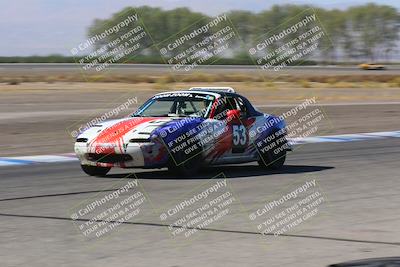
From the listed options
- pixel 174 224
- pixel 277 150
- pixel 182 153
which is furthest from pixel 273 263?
pixel 277 150

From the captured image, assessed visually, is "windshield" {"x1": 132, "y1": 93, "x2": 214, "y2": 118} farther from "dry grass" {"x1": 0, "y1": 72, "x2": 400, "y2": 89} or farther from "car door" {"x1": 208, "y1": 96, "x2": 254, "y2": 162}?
"dry grass" {"x1": 0, "y1": 72, "x2": 400, "y2": 89}

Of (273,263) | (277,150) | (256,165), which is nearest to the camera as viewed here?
(273,263)

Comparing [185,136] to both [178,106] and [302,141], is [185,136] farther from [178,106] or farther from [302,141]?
[302,141]

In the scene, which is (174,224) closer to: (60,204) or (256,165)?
(60,204)

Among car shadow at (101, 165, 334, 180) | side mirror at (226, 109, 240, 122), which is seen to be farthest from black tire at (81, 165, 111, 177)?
side mirror at (226, 109, 240, 122)

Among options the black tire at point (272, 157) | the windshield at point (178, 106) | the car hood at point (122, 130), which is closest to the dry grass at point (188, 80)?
the black tire at point (272, 157)

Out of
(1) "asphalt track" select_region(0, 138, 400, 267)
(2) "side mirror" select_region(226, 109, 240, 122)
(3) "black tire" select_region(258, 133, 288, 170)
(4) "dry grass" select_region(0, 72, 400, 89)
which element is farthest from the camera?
(4) "dry grass" select_region(0, 72, 400, 89)

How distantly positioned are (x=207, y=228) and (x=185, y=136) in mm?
3383

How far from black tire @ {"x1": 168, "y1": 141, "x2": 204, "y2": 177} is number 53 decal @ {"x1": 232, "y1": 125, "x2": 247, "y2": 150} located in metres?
0.81

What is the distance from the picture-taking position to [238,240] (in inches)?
293

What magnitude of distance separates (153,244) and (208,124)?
4.74 m

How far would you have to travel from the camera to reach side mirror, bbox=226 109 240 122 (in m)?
12.1

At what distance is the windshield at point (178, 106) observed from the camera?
39.2 feet

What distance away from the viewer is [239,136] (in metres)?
12.3
